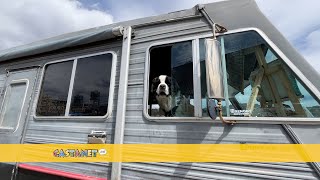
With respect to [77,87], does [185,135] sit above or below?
below

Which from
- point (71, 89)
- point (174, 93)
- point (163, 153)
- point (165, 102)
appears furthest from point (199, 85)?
point (71, 89)

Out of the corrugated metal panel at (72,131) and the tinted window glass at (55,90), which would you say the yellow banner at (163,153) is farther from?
the tinted window glass at (55,90)

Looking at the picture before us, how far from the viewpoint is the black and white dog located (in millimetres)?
2902

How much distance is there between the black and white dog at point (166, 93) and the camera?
2902mm

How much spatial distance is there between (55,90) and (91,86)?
27.5 inches

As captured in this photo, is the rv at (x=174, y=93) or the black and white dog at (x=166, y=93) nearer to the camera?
the rv at (x=174, y=93)

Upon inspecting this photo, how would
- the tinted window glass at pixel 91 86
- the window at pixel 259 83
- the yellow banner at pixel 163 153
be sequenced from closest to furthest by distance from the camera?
the yellow banner at pixel 163 153 < the window at pixel 259 83 < the tinted window glass at pixel 91 86

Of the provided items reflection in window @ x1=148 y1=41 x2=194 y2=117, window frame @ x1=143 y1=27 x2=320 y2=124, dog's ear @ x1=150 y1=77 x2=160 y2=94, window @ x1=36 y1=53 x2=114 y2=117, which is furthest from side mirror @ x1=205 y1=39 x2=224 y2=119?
window @ x1=36 y1=53 x2=114 y2=117

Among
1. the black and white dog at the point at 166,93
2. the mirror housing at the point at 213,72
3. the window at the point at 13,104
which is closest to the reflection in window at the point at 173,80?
the black and white dog at the point at 166,93

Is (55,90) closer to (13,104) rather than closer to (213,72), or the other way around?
(13,104)

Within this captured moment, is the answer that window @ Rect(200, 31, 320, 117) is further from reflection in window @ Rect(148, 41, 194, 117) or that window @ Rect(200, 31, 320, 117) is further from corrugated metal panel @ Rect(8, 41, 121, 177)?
corrugated metal panel @ Rect(8, 41, 121, 177)

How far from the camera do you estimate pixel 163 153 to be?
2748mm

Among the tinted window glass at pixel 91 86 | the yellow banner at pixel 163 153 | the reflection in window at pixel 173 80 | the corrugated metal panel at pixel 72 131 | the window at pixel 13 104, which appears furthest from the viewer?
the window at pixel 13 104

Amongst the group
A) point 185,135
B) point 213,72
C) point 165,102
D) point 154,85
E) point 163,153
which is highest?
point 154,85
